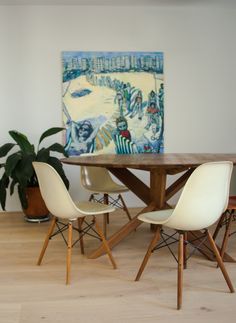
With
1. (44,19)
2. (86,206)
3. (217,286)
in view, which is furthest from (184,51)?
(217,286)

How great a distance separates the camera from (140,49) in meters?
4.12

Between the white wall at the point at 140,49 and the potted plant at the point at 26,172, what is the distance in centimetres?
55

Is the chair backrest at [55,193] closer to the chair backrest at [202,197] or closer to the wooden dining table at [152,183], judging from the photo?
the wooden dining table at [152,183]

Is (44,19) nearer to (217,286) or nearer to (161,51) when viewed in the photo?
(161,51)

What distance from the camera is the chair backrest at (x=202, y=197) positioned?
6.02ft

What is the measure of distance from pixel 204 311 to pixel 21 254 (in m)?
1.49

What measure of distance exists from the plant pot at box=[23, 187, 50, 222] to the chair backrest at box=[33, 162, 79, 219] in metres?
1.40

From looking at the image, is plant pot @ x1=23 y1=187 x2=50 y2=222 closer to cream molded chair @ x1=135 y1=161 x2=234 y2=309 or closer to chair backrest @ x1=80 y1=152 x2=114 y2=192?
chair backrest @ x1=80 y1=152 x2=114 y2=192

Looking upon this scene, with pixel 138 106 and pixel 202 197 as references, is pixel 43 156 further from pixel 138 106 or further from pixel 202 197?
pixel 202 197

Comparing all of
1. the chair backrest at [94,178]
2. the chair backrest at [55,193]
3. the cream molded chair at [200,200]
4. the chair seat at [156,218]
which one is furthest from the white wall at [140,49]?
the cream molded chair at [200,200]

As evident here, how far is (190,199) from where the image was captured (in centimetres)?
187

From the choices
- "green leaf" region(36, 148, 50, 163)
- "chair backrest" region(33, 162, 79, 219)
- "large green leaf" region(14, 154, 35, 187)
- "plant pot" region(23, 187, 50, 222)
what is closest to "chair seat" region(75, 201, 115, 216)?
"chair backrest" region(33, 162, 79, 219)

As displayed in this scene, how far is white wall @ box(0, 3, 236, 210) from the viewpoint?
3977 mm

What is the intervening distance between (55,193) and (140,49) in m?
2.58
